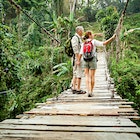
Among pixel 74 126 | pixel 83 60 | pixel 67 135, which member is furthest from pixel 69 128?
pixel 83 60

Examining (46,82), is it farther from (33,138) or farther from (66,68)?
(33,138)

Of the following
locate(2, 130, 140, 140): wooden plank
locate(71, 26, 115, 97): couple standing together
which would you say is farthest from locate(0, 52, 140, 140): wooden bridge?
locate(71, 26, 115, 97): couple standing together

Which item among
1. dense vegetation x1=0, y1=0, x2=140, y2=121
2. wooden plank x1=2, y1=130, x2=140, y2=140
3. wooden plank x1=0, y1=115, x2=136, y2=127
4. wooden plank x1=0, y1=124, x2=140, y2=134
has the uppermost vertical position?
dense vegetation x1=0, y1=0, x2=140, y2=121

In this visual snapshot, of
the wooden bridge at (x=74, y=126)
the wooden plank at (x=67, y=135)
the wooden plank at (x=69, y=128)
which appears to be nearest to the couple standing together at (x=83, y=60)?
the wooden bridge at (x=74, y=126)

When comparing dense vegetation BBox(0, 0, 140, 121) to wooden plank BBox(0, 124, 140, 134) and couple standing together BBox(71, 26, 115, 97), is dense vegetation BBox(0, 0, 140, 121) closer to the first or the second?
couple standing together BBox(71, 26, 115, 97)

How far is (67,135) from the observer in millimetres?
2127

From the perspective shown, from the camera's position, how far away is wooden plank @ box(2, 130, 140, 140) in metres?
2.04

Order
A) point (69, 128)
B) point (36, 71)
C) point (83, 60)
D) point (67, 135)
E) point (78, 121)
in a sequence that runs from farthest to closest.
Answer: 1. point (36, 71)
2. point (83, 60)
3. point (78, 121)
4. point (69, 128)
5. point (67, 135)

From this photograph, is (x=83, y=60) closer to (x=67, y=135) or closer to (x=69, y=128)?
(x=69, y=128)

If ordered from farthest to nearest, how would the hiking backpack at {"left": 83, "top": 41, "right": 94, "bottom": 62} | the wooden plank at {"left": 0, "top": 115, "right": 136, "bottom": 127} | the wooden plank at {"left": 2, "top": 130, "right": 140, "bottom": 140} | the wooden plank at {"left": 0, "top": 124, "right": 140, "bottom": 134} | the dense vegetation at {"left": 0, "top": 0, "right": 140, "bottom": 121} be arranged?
1. the dense vegetation at {"left": 0, "top": 0, "right": 140, "bottom": 121}
2. the hiking backpack at {"left": 83, "top": 41, "right": 94, "bottom": 62}
3. the wooden plank at {"left": 0, "top": 115, "right": 136, "bottom": 127}
4. the wooden plank at {"left": 0, "top": 124, "right": 140, "bottom": 134}
5. the wooden plank at {"left": 2, "top": 130, "right": 140, "bottom": 140}

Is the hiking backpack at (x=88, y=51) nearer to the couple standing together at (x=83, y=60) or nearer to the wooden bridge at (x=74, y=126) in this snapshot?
the couple standing together at (x=83, y=60)

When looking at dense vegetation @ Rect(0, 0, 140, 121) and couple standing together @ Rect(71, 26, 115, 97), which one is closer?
couple standing together @ Rect(71, 26, 115, 97)

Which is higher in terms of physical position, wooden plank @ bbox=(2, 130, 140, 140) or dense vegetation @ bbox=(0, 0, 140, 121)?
dense vegetation @ bbox=(0, 0, 140, 121)

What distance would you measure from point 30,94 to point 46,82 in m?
0.65
